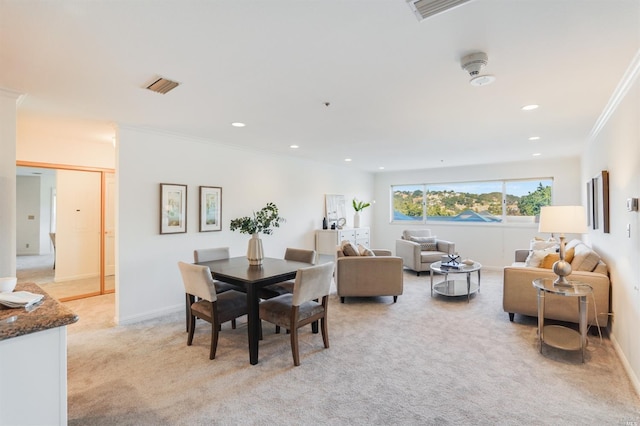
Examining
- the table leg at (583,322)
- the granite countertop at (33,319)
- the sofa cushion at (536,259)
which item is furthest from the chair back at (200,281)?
the sofa cushion at (536,259)

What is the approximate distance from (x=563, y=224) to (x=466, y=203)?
182 inches

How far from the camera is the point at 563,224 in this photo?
3.17 metres

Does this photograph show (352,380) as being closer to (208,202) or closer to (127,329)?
(127,329)

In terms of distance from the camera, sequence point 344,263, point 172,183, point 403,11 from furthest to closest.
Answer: point 344,263, point 172,183, point 403,11

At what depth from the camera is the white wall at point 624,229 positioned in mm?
2408

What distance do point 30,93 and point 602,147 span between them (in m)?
5.91

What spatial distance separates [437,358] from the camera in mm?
2908

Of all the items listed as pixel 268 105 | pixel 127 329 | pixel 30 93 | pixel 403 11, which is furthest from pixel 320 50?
pixel 127 329

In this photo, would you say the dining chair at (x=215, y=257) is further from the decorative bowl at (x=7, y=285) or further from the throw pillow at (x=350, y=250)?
the decorative bowl at (x=7, y=285)

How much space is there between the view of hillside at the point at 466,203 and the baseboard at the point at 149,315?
6077mm

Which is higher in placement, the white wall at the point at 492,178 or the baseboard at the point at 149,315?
the white wall at the point at 492,178

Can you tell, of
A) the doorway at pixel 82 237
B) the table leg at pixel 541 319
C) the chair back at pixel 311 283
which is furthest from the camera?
the doorway at pixel 82 237

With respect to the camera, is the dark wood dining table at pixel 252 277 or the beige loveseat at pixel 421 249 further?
the beige loveseat at pixel 421 249

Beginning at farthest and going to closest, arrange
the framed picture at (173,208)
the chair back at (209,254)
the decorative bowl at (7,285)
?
the framed picture at (173,208), the chair back at (209,254), the decorative bowl at (7,285)
